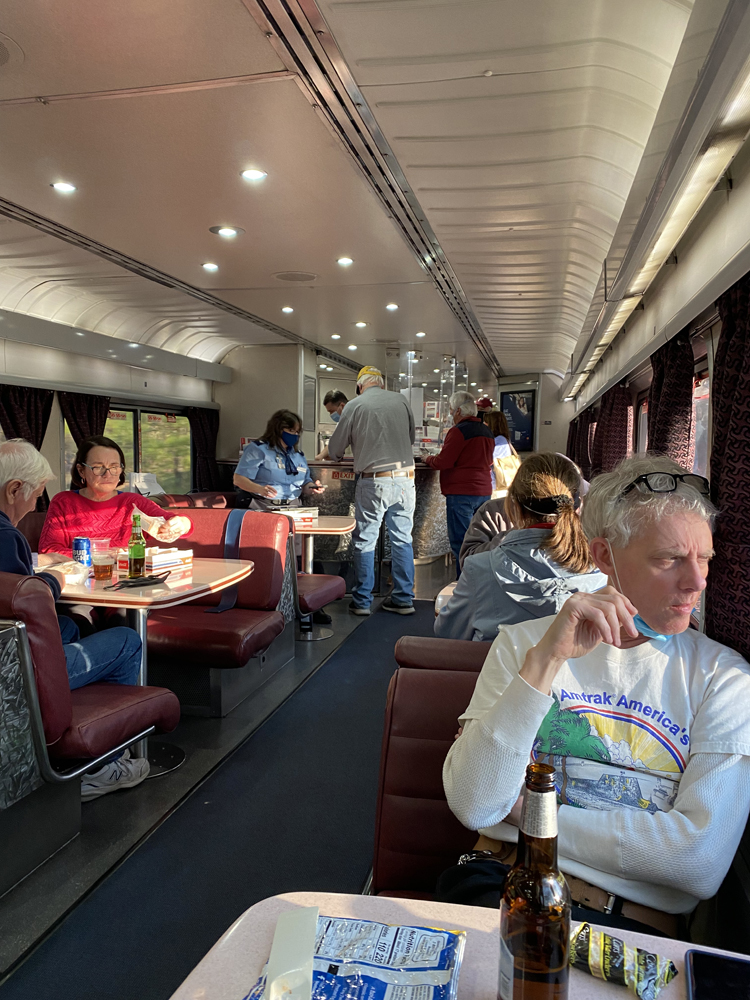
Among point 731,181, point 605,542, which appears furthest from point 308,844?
point 731,181

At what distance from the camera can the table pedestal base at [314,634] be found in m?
5.32

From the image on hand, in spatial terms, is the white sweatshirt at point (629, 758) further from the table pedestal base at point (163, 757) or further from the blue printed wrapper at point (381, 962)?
the table pedestal base at point (163, 757)

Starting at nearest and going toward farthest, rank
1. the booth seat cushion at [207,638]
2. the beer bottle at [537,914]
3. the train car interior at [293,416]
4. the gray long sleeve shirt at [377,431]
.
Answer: the beer bottle at [537,914]
the train car interior at [293,416]
the booth seat cushion at [207,638]
the gray long sleeve shirt at [377,431]

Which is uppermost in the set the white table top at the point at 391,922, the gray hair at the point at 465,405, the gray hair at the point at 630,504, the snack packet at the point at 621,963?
the gray hair at the point at 465,405

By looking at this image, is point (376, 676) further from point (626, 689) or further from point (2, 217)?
point (2, 217)

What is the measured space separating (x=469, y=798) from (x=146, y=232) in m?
5.17

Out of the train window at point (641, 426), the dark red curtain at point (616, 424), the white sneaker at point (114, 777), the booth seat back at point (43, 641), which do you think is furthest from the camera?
the dark red curtain at point (616, 424)

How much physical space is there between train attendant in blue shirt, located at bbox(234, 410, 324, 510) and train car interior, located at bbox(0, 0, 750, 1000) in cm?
4

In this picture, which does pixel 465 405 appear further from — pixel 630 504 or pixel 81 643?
pixel 630 504

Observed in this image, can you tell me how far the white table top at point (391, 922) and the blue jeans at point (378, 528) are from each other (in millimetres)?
5163

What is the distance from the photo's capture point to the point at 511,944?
80 cm

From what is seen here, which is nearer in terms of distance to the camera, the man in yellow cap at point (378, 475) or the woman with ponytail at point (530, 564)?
the woman with ponytail at point (530, 564)

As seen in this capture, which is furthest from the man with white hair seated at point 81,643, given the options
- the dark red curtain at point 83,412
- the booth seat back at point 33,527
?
the dark red curtain at point 83,412

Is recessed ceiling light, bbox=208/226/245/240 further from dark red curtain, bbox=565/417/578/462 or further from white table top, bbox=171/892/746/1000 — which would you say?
dark red curtain, bbox=565/417/578/462
